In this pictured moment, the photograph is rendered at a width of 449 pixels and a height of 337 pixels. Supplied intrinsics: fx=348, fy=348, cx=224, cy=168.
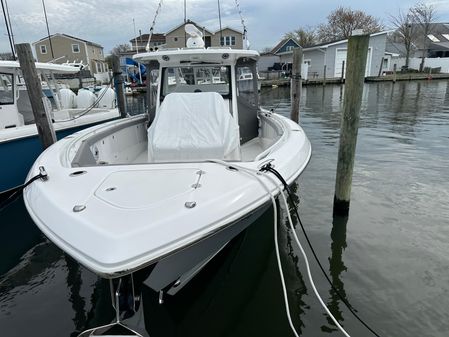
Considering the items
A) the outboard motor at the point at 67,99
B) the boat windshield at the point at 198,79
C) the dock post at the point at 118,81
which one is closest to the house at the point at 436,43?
the outboard motor at the point at 67,99

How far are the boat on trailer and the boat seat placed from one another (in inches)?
0.5

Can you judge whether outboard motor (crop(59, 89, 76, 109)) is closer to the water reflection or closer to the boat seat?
the boat seat

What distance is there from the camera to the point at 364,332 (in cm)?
312

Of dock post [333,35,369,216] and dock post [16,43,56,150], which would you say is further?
dock post [16,43,56,150]

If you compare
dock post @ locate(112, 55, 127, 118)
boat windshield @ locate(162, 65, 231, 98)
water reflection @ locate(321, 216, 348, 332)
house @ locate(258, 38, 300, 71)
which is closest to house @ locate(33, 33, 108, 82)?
house @ locate(258, 38, 300, 71)

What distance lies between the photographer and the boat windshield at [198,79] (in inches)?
226

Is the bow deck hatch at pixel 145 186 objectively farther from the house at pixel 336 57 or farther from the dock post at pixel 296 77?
the house at pixel 336 57

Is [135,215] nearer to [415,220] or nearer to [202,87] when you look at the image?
[202,87]

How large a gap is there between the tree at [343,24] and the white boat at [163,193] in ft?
165

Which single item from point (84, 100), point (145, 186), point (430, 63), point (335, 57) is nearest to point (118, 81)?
point (84, 100)

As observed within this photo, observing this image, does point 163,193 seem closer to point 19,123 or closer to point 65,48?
point 19,123

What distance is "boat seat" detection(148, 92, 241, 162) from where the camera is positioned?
4.21 metres

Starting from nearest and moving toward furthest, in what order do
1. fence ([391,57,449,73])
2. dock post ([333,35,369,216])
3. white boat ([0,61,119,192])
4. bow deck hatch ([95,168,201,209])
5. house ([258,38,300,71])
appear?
bow deck hatch ([95,168,201,209]) → dock post ([333,35,369,216]) → white boat ([0,61,119,192]) → fence ([391,57,449,73]) → house ([258,38,300,71])

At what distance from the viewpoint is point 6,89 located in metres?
6.83
